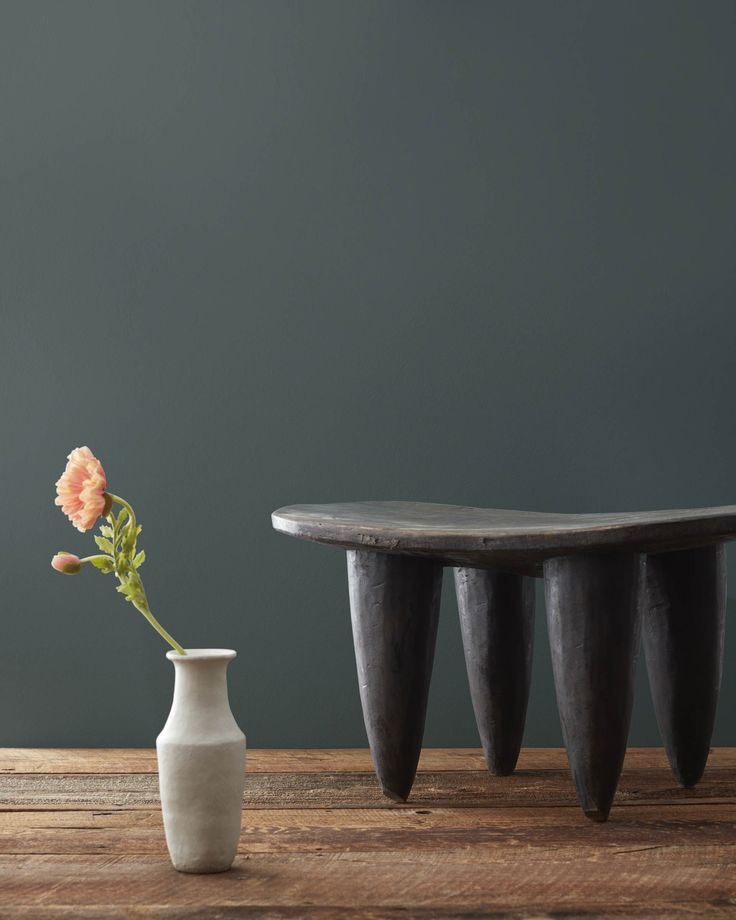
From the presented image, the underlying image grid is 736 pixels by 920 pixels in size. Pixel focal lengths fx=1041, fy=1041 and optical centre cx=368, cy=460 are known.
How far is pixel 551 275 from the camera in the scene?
1.39 m

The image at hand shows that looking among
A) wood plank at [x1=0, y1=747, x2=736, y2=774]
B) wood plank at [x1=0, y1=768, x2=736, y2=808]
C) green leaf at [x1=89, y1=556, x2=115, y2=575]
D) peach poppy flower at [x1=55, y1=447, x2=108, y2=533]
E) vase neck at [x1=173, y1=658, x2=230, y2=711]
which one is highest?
peach poppy flower at [x1=55, y1=447, x2=108, y2=533]

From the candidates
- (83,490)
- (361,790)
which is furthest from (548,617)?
(83,490)

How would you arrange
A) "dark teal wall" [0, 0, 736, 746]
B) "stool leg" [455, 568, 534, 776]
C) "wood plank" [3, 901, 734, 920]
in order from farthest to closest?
"dark teal wall" [0, 0, 736, 746] → "stool leg" [455, 568, 534, 776] → "wood plank" [3, 901, 734, 920]

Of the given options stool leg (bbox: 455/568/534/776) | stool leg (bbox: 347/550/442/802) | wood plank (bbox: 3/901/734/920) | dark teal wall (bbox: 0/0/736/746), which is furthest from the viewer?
dark teal wall (bbox: 0/0/736/746)

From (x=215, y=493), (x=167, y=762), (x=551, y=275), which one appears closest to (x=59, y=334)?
(x=215, y=493)

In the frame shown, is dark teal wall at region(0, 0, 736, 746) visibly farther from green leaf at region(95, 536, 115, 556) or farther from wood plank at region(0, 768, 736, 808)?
green leaf at region(95, 536, 115, 556)

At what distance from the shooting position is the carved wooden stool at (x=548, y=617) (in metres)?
0.87

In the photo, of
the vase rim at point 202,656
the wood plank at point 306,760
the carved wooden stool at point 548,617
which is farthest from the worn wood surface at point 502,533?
the wood plank at point 306,760

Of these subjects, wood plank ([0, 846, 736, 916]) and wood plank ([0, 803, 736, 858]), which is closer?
wood plank ([0, 846, 736, 916])

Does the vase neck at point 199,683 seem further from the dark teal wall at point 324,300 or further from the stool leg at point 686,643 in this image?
the dark teal wall at point 324,300

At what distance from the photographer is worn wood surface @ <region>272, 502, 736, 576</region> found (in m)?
0.83

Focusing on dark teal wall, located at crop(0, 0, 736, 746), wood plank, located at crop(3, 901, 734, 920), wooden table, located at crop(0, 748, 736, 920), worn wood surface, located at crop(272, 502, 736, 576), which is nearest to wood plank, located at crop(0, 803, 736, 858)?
wooden table, located at crop(0, 748, 736, 920)

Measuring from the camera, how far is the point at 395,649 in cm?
98

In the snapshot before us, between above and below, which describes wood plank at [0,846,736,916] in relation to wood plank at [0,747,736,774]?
above
